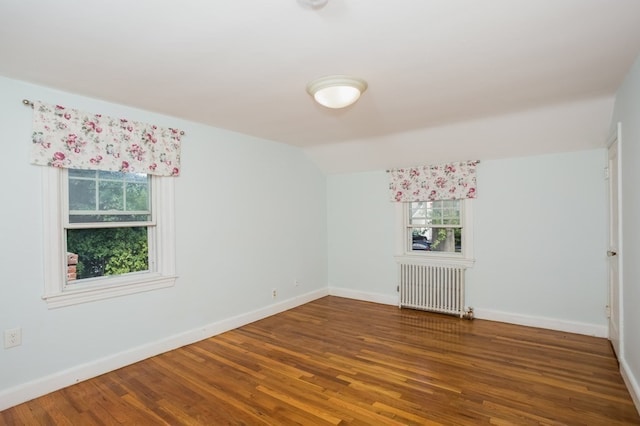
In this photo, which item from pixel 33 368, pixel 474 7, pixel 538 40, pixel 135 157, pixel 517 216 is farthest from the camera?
pixel 517 216

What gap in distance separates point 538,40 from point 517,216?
2.59m

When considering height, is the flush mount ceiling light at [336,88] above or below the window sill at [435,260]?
above

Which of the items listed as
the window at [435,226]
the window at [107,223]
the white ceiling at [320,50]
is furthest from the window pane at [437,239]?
the window at [107,223]

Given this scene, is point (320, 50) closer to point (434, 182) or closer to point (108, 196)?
point (108, 196)

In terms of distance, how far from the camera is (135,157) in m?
3.09

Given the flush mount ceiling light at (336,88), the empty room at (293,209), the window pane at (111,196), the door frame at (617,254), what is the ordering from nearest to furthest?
the empty room at (293,209), the flush mount ceiling light at (336,88), the door frame at (617,254), the window pane at (111,196)

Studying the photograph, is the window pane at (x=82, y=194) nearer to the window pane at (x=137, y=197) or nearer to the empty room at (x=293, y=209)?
the empty room at (x=293, y=209)

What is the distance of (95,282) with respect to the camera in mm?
2916

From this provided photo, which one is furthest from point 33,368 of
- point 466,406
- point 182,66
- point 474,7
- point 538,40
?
point 538,40

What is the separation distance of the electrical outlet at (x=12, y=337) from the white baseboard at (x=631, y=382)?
4.39 m

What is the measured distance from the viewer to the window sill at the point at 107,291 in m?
2.64

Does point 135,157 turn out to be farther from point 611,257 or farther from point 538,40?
point 611,257

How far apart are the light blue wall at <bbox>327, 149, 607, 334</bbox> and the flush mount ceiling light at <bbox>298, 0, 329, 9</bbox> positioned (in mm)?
3405

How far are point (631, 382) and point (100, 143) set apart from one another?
15.0ft
